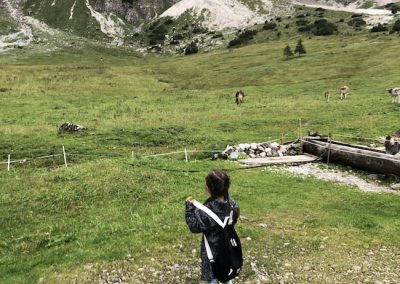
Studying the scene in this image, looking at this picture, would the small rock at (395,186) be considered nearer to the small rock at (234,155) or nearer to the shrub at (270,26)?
the small rock at (234,155)

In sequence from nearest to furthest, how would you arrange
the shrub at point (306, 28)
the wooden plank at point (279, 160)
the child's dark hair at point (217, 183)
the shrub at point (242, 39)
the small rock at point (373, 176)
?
1. the child's dark hair at point (217, 183)
2. the small rock at point (373, 176)
3. the wooden plank at point (279, 160)
4. the shrub at point (242, 39)
5. the shrub at point (306, 28)

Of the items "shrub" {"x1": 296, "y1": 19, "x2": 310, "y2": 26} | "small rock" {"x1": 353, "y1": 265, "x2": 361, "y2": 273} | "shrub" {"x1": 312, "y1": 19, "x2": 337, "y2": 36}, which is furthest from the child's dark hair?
"shrub" {"x1": 296, "y1": 19, "x2": 310, "y2": 26}

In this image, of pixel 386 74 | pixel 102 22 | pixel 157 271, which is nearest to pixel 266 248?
pixel 157 271

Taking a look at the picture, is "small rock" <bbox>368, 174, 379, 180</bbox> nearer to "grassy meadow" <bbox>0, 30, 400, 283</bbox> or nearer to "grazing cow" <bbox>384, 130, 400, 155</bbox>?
"grazing cow" <bbox>384, 130, 400, 155</bbox>

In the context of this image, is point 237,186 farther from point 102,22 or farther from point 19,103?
point 102,22

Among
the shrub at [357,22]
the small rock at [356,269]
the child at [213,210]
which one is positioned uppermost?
the shrub at [357,22]

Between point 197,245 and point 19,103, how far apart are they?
46397 mm

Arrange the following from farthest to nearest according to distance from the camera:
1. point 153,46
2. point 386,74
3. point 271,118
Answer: point 153,46 → point 386,74 → point 271,118

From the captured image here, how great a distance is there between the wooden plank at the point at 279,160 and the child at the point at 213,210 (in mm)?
17430

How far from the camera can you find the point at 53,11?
196 meters

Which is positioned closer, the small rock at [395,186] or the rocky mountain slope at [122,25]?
the small rock at [395,186]

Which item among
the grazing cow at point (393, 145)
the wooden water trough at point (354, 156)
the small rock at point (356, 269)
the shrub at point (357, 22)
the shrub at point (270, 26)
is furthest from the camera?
Answer: the shrub at point (270, 26)

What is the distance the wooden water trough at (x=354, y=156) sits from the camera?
2281 cm

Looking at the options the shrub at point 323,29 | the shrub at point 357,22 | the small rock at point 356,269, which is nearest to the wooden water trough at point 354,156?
the small rock at point 356,269
